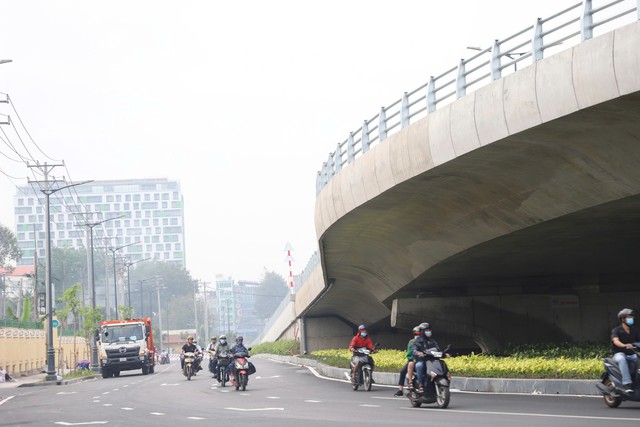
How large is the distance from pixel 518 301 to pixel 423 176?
12.9 metres

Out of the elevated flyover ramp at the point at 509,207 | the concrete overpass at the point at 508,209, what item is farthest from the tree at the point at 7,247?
the elevated flyover ramp at the point at 509,207

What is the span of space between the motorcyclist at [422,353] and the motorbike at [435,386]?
5cm

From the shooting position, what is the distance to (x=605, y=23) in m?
17.3

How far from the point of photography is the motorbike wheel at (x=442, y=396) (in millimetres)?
17422

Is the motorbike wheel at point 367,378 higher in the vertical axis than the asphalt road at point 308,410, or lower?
higher

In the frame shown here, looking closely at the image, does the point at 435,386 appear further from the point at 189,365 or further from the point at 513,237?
the point at 189,365

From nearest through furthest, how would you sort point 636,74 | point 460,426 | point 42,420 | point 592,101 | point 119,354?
1. point 460,426
2. point 636,74
3. point 592,101
4. point 42,420
5. point 119,354

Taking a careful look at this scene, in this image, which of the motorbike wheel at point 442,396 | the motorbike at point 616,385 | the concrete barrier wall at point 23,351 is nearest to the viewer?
the motorbike at point 616,385

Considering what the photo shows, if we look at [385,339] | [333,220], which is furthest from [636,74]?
[385,339]

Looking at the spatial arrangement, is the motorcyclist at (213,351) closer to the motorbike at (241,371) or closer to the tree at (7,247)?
the motorbike at (241,371)

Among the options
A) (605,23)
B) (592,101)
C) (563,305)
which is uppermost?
(605,23)

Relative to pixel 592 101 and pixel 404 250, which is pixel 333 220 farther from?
pixel 592 101

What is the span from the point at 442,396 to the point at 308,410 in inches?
93.8

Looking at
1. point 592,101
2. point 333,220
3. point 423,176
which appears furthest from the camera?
point 333,220
